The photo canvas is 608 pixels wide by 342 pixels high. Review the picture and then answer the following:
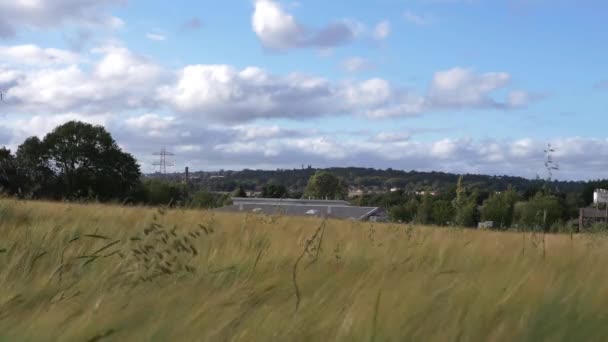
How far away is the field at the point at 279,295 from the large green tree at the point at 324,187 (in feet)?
194

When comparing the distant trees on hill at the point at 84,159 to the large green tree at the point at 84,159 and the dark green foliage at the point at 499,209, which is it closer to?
the large green tree at the point at 84,159

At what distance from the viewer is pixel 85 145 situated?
143ft

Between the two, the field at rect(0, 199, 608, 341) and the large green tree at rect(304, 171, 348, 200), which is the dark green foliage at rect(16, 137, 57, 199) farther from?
the field at rect(0, 199, 608, 341)

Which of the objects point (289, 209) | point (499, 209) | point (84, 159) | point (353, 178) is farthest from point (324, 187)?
point (289, 209)

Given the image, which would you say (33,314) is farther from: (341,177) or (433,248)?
(341,177)

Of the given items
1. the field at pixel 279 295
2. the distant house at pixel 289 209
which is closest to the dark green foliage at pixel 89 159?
the distant house at pixel 289 209

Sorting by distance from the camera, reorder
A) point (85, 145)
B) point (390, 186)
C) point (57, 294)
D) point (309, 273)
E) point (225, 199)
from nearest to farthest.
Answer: point (57, 294) → point (309, 273) → point (225, 199) → point (85, 145) → point (390, 186)

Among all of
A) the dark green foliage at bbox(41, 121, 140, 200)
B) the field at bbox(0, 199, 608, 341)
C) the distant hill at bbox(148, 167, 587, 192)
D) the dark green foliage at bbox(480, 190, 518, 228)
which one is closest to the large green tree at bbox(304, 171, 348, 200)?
the distant hill at bbox(148, 167, 587, 192)

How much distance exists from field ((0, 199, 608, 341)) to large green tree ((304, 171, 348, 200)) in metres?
59.0

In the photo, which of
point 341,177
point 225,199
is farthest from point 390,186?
point 225,199

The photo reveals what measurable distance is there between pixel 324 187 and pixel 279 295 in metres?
66.6

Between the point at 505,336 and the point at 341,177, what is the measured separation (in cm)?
7698

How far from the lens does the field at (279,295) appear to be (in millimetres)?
2336

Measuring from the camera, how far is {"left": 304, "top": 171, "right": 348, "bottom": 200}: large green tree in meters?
66.5
